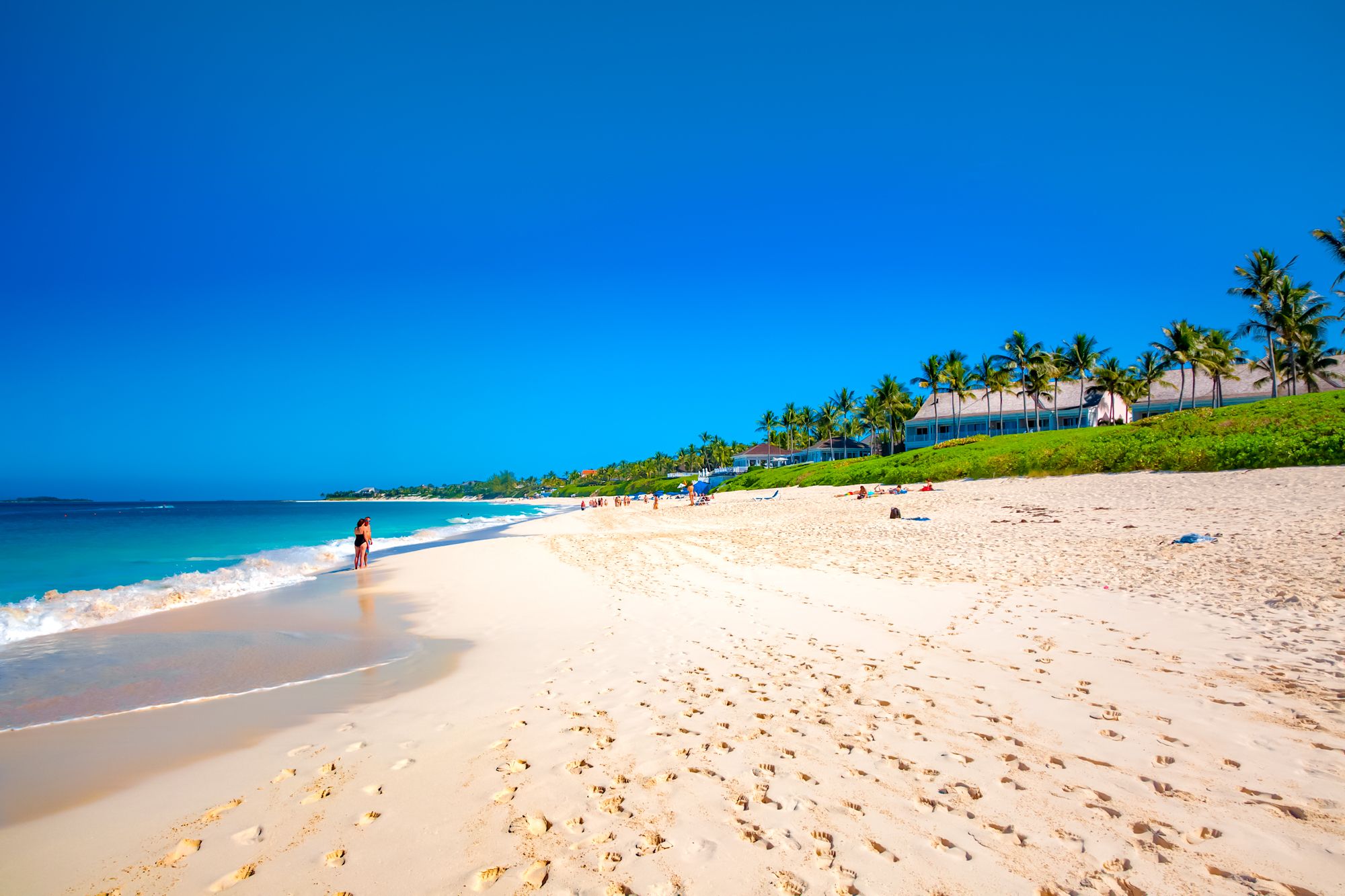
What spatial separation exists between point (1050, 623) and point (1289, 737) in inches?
154

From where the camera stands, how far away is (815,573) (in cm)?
1346

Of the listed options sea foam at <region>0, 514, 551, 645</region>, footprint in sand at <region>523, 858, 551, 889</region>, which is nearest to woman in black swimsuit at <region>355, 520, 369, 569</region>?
sea foam at <region>0, 514, 551, 645</region>

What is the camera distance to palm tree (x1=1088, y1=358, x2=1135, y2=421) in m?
57.6

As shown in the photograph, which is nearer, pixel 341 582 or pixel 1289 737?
pixel 1289 737

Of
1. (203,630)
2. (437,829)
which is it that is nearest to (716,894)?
(437,829)

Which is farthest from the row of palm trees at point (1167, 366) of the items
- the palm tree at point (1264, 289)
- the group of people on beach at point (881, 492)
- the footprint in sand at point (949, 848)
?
the footprint in sand at point (949, 848)

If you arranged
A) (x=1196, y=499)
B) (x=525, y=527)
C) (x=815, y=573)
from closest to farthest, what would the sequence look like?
(x=815, y=573)
(x=1196, y=499)
(x=525, y=527)

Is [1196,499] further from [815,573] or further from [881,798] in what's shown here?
[881,798]

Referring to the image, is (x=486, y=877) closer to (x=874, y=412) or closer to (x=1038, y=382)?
(x=1038, y=382)

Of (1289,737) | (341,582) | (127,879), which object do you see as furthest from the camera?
(341,582)

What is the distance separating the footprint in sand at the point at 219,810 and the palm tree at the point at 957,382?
3013 inches

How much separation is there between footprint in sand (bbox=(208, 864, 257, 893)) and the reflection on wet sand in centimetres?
222

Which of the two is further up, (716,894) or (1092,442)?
(1092,442)

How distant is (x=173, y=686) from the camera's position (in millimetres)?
7586
